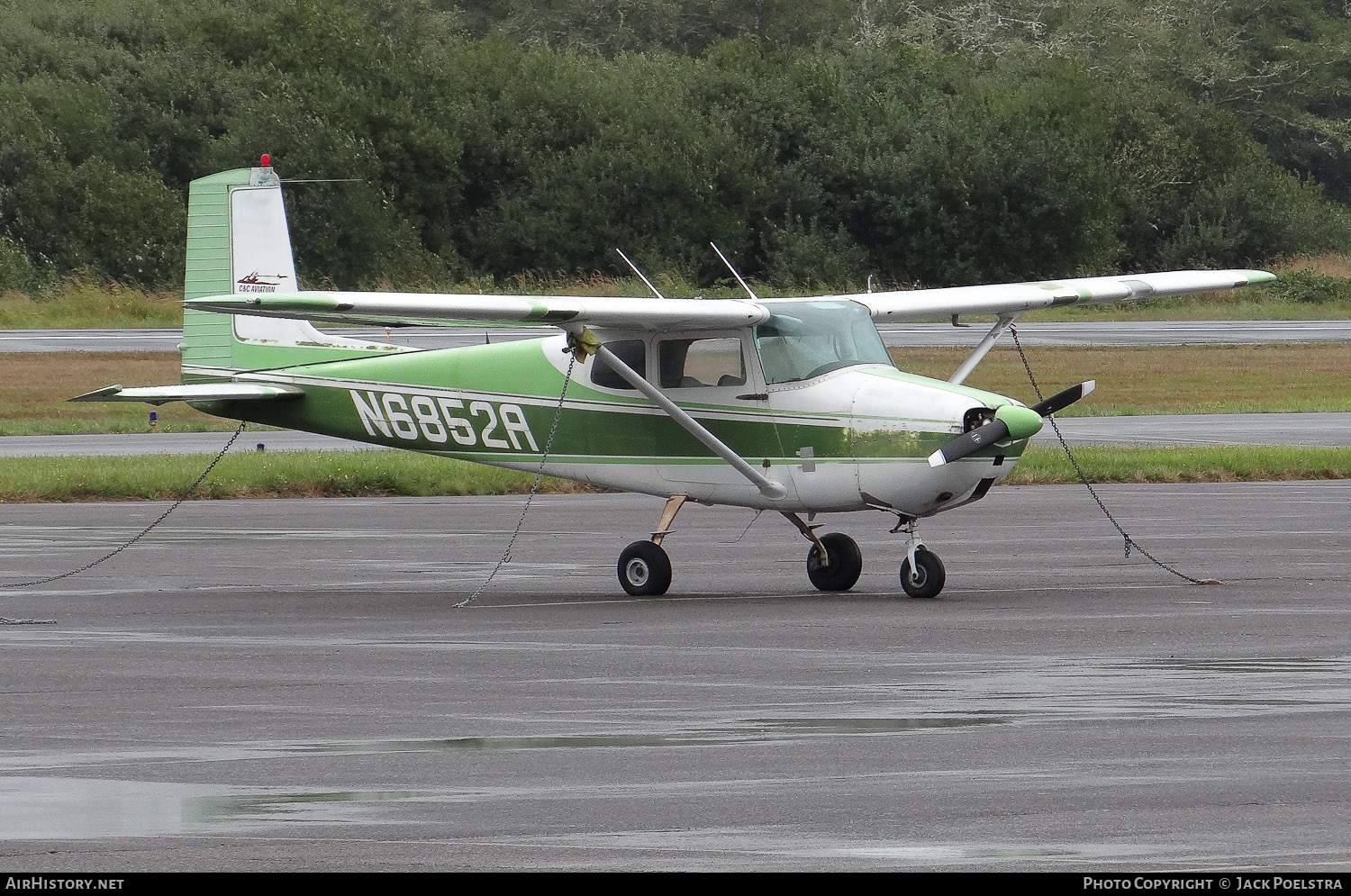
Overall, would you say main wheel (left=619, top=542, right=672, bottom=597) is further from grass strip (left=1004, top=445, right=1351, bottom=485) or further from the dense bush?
the dense bush

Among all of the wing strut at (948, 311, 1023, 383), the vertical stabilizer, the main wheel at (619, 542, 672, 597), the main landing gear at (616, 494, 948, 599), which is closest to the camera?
the main landing gear at (616, 494, 948, 599)

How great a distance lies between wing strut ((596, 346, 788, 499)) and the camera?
14.7 metres

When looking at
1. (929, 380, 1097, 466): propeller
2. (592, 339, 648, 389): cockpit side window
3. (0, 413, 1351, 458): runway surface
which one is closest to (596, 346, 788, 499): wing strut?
(592, 339, 648, 389): cockpit side window

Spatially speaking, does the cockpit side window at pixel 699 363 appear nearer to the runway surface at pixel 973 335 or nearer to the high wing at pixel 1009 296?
the high wing at pixel 1009 296

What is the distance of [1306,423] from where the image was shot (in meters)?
31.0

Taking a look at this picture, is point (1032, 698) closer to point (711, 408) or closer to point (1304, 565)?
point (711, 408)

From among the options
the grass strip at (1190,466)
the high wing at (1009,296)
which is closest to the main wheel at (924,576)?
the high wing at (1009,296)

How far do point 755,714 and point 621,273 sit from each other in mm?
50035

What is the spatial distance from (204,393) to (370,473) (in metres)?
7.67

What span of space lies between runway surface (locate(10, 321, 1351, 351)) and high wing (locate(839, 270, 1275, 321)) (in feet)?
81.5

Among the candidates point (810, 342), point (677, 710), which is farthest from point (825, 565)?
point (677, 710)

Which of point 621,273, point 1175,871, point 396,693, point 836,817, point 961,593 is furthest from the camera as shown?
point 621,273

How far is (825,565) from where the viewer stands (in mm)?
14984

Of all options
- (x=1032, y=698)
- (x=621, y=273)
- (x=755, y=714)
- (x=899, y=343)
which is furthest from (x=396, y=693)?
(x=621, y=273)
